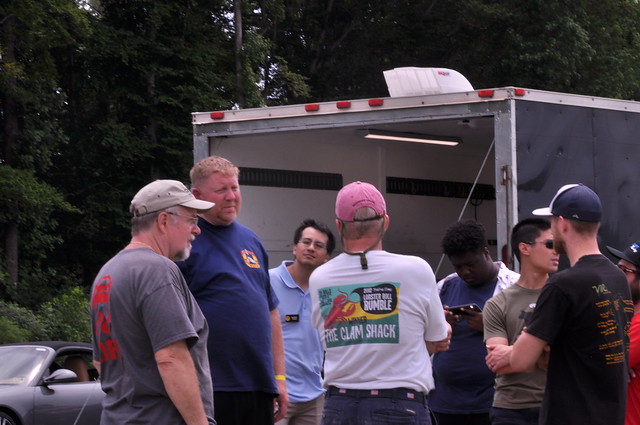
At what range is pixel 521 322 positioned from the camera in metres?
5.47

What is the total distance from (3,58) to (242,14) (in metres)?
8.15

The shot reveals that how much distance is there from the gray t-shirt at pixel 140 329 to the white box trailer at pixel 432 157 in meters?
4.50

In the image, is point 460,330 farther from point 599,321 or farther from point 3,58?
point 3,58

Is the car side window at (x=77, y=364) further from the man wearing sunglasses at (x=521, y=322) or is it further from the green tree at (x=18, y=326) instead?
the man wearing sunglasses at (x=521, y=322)

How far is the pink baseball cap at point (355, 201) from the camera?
4.79m

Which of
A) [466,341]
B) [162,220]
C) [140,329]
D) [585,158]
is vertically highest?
[585,158]

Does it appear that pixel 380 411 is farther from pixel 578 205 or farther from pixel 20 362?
pixel 20 362

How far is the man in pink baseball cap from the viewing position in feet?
15.1

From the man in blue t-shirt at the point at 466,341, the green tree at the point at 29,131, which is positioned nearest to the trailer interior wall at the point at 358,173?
the man in blue t-shirt at the point at 466,341

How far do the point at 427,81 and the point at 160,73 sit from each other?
18192 mm

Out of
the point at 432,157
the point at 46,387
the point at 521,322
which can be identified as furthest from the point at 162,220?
the point at 46,387

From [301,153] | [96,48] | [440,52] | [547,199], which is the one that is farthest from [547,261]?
[440,52]

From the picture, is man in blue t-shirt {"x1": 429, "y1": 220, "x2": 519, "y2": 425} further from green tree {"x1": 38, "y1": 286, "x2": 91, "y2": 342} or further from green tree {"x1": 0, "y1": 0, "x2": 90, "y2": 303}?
green tree {"x1": 0, "y1": 0, "x2": 90, "y2": 303}

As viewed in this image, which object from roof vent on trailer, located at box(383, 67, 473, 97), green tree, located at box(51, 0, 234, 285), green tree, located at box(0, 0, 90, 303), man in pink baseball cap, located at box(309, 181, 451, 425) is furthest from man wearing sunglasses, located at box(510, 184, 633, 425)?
green tree, located at box(51, 0, 234, 285)
